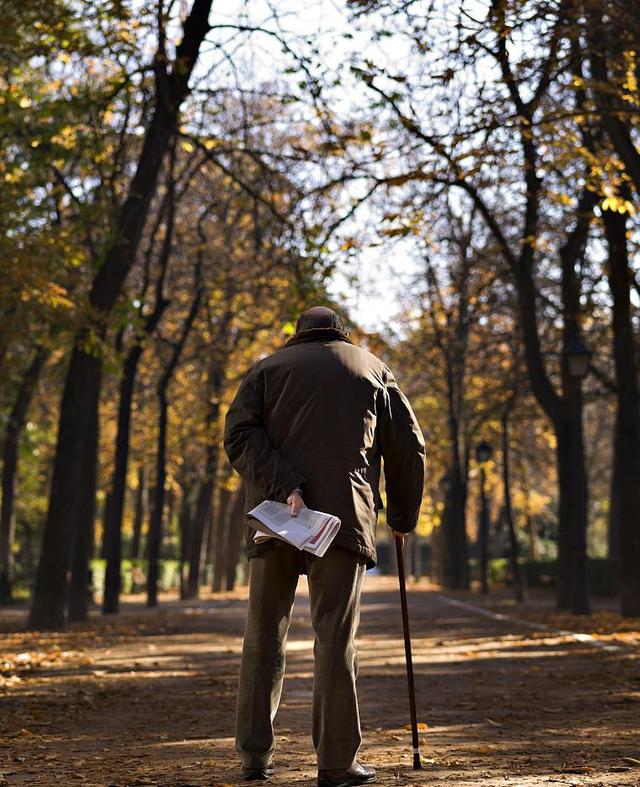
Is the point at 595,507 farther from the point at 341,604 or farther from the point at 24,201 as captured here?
the point at 341,604

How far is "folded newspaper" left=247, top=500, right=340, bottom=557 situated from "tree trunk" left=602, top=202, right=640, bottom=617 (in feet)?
47.5

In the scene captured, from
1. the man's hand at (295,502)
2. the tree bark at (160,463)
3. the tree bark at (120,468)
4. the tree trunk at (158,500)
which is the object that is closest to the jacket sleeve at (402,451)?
the man's hand at (295,502)

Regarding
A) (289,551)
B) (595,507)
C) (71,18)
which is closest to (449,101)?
(71,18)

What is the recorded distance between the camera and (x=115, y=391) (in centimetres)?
3572

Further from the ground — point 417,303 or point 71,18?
point 417,303

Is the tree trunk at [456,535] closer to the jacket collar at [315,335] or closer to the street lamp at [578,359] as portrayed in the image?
the street lamp at [578,359]

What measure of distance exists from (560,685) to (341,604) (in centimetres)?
560

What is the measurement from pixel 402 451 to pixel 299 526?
81cm

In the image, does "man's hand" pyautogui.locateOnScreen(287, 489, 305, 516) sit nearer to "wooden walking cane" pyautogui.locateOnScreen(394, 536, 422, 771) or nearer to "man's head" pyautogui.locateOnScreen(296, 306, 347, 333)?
"wooden walking cane" pyautogui.locateOnScreen(394, 536, 422, 771)

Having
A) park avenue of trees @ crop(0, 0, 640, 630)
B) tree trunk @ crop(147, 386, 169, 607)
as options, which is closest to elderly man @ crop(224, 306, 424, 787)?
park avenue of trees @ crop(0, 0, 640, 630)

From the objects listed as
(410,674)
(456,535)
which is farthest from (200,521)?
(410,674)

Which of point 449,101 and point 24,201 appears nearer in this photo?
point 449,101

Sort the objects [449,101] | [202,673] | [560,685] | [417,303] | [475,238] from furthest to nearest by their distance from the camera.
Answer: [417,303] < [475,238] < [449,101] < [202,673] < [560,685]

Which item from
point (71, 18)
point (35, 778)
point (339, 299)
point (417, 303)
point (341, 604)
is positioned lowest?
point (35, 778)
